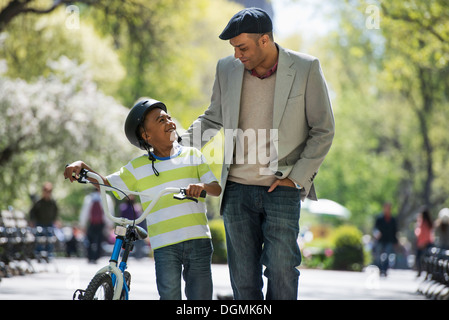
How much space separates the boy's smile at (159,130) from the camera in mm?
4836

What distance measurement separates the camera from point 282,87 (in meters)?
4.75

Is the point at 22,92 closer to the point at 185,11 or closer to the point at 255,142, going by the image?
the point at 185,11

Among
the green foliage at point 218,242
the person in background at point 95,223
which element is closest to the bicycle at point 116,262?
the person in background at point 95,223

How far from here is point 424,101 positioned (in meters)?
32.4

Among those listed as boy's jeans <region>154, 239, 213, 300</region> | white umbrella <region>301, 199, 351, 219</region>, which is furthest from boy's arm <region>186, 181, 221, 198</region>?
white umbrella <region>301, 199, 351, 219</region>

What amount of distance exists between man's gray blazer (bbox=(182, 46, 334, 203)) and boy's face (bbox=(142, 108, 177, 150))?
0.35 m

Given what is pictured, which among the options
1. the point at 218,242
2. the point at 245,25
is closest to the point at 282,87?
the point at 245,25

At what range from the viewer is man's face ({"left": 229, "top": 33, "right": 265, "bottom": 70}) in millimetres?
4699

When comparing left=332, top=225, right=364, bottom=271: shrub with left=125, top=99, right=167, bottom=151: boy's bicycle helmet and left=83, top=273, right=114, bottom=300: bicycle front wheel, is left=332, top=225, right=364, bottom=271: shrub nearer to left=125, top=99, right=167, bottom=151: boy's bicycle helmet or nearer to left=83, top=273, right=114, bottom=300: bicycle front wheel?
left=125, top=99, right=167, bottom=151: boy's bicycle helmet

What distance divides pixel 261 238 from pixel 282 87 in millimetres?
927

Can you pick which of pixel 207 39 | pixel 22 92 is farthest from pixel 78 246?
pixel 207 39

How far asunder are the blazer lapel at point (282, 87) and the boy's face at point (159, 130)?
629 mm

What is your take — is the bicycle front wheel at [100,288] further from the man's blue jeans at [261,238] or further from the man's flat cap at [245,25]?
the man's flat cap at [245,25]
